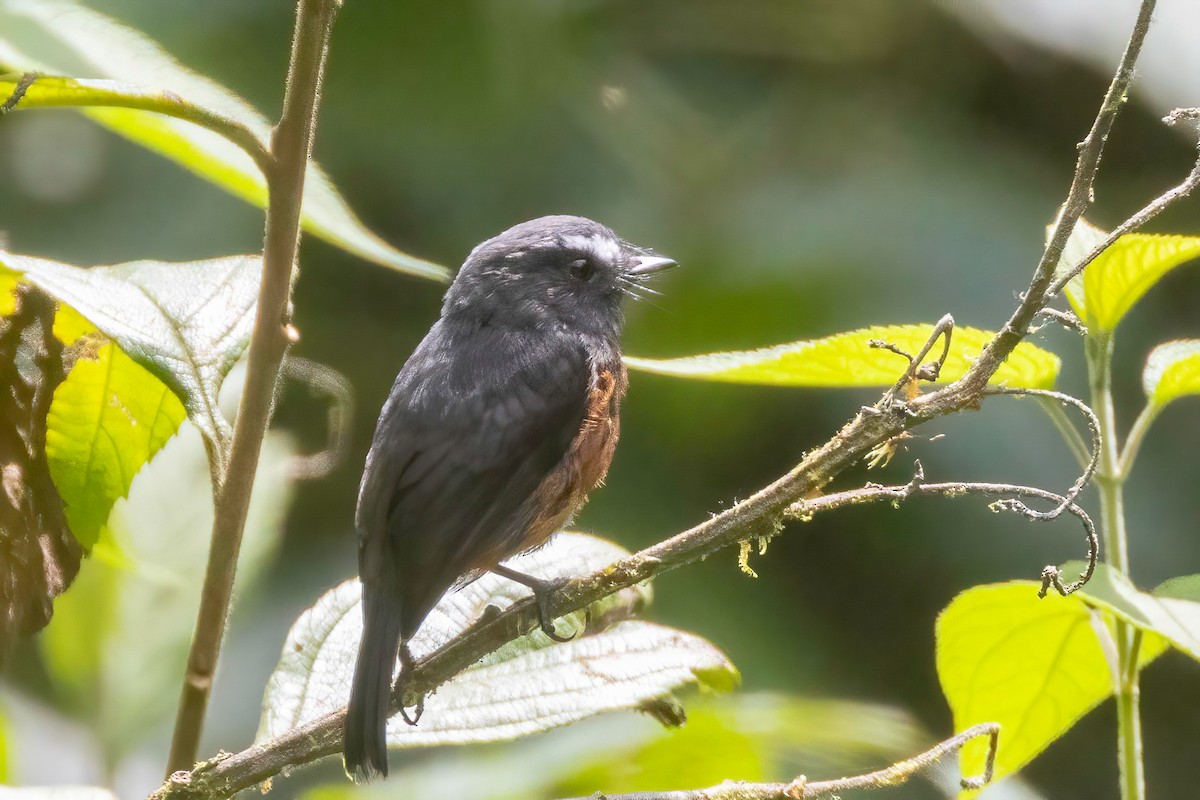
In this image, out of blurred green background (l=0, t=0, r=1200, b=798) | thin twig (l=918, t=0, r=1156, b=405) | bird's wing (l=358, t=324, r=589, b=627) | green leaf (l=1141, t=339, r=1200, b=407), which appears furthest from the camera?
blurred green background (l=0, t=0, r=1200, b=798)

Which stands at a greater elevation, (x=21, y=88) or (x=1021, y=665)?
(x=21, y=88)

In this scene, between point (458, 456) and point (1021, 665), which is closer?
point (1021, 665)

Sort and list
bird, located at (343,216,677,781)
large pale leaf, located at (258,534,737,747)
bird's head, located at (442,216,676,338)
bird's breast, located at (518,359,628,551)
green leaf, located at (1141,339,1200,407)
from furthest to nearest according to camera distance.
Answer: bird's head, located at (442,216,676,338) → bird's breast, located at (518,359,628,551) → bird, located at (343,216,677,781) → large pale leaf, located at (258,534,737,747) → green leaf, located at (1141,339,1200,407)

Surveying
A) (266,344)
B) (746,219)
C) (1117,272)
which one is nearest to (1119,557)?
(1117,272)

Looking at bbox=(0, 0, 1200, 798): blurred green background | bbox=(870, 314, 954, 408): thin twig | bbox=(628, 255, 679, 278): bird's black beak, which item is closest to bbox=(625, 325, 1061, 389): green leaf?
bbox=(870, 314, 954, 408): thin twig

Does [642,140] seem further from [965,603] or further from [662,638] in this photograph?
[965,603]

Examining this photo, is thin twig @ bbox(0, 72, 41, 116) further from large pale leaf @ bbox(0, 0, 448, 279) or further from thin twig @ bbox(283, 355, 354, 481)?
thin twig @ bbox(283, 355, 354, 481)

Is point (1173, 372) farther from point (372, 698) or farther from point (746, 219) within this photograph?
point (746, 219)
